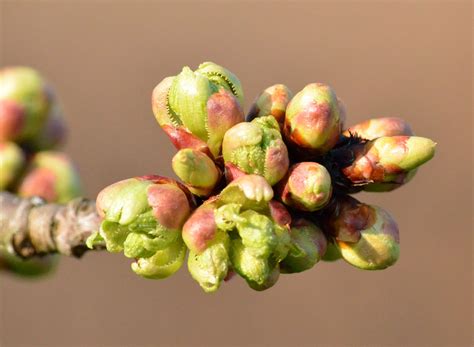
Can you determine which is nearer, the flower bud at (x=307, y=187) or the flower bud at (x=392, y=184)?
the flower bud at (x=307, y=187)

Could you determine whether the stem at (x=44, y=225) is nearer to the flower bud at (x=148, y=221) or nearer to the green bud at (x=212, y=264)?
the flower bud at (x=148, y=221)

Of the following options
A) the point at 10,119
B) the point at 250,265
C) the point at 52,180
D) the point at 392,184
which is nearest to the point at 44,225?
the point at 52,180

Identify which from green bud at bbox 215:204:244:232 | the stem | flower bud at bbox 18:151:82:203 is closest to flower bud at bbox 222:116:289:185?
green bud at bbox 215:204:244:232

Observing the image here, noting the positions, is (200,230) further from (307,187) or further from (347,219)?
(347,219)

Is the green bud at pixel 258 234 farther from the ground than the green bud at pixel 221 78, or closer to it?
closer to it

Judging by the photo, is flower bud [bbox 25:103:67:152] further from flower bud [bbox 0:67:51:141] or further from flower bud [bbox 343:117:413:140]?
flower bud [bbox 343:117:413:140]

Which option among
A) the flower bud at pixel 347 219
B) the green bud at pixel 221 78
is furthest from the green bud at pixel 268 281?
the green bud at pixel 221 78
